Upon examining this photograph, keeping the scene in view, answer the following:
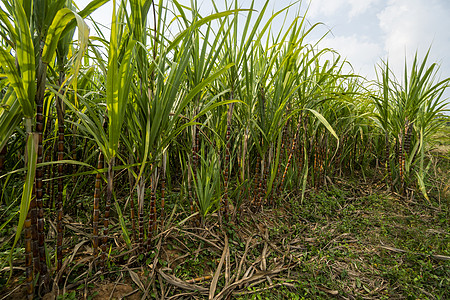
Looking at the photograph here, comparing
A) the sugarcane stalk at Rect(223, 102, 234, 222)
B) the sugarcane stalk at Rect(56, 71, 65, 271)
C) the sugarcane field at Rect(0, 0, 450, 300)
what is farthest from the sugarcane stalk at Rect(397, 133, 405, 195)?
the sugarcane stalk at Rect(56, 71, 65, 271)

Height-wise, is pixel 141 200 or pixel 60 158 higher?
pixel 60 158

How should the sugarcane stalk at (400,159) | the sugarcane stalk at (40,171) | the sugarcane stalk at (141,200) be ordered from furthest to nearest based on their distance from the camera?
the sugarcane stalk at (400,159) < the sugarcane stalk at (141,200) < the sugarcane stalk at (40,171)

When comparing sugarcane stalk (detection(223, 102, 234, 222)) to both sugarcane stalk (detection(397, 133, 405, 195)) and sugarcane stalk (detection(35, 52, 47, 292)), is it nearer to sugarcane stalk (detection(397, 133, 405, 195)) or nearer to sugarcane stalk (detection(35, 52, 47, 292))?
sugarcane stalk (detection(35, 52, 47, 292))

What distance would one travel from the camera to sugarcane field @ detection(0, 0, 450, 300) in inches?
24.5

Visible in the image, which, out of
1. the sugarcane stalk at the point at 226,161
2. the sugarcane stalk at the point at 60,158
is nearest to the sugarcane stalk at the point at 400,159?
the sugarcane stalk at the point at 226,161

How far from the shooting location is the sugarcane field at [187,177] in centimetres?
62

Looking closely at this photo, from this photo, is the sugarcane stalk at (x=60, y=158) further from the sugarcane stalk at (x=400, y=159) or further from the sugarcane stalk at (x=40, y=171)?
the sugarcane stalk at (x=400, y=159)

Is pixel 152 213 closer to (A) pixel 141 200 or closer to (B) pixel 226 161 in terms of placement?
(A) pixel 141 200

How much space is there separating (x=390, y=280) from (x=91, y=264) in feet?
4.13

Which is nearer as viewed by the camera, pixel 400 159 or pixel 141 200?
pixel 141 200

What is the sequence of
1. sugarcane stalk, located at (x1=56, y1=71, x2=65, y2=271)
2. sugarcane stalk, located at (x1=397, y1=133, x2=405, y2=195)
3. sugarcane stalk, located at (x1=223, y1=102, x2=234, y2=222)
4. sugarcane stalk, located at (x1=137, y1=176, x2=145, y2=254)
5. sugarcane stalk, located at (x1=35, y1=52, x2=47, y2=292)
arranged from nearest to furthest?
sugarcane stalk, located at (x1=35, y1=52, x2=47, y2=292) < sugarcane stalk, located at (x1=56, y1=71, x2=65, y2=271) < sugarcane stalk, located at (x1=137, y1=176, x2=145, y2=254) < sugarcane stalk, located at (x1=223, y1=102, x2=234, y2=222) < sugarcane stalk, located at (x1=397, y1=133, x2=405, y2=195)

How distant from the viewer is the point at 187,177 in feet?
4.17

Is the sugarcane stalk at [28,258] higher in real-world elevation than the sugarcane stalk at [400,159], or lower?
lower

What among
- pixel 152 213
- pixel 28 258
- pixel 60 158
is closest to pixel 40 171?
Answer: pixel 60 158
